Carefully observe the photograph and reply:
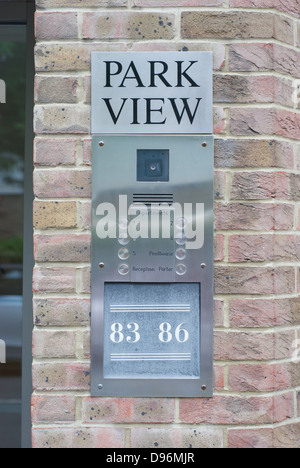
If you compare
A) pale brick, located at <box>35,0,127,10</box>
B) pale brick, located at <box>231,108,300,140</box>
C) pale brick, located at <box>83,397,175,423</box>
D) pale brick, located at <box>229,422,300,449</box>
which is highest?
pale brick, located at <box>35,0,127,10</box>

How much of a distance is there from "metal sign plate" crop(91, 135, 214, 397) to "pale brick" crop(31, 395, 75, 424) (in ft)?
0.30

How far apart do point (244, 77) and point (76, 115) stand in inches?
21.5

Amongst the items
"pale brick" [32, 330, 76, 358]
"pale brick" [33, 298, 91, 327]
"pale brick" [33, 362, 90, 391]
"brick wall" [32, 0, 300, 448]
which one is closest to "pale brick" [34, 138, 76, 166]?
"brick wall" [32, 0, 300, 448]

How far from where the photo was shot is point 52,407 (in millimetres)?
1735

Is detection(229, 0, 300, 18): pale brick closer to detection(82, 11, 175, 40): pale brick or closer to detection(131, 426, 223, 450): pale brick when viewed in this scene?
detection(82, 11, 175, 40): pale brick

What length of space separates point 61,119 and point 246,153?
1.96 feet

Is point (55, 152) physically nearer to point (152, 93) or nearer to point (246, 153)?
point (152, 93)

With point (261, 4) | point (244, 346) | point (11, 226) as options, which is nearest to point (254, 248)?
point (244, 346)

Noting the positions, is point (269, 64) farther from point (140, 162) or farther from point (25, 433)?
point (25, 433)

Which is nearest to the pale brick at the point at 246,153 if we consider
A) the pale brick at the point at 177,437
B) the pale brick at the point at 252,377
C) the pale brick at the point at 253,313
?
the pale brick at the point at 253,313

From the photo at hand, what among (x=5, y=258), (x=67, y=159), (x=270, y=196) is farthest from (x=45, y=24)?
(x=5, y=258)

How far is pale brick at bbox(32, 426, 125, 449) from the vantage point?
173 centimetres

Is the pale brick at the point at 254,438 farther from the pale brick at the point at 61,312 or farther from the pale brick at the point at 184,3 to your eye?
the pale brick at the point at 184,3

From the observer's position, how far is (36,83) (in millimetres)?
1768
